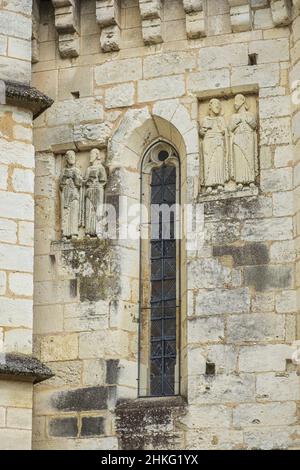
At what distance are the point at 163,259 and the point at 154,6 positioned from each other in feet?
8.97

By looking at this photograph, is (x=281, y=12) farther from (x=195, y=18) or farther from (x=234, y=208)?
(x=234, y=208)

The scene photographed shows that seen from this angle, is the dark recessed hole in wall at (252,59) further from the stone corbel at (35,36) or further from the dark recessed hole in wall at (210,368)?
the dark recessed hole in wall at (210,368)

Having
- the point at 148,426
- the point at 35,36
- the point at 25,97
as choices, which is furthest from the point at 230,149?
the point at 148,426

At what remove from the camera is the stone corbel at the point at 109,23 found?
627 inches

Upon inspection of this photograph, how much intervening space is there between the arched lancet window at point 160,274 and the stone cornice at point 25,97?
4.94 ft

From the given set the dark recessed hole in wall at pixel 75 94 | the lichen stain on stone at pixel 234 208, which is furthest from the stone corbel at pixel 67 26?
the lichen stain on stone at pixel 234 208

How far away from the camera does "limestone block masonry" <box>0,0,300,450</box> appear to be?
A: 14461 millimetres

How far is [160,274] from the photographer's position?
1557 centimetres

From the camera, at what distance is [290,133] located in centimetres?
1505

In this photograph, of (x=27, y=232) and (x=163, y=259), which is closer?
(x=27, y=232)

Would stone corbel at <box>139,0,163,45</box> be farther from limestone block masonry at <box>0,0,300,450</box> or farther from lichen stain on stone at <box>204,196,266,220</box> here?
lichen stain on stone at <box>204,196,266,220</box>

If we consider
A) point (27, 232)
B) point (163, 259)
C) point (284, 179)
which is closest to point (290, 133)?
point (284, 179)

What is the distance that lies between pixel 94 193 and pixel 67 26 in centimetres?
193
